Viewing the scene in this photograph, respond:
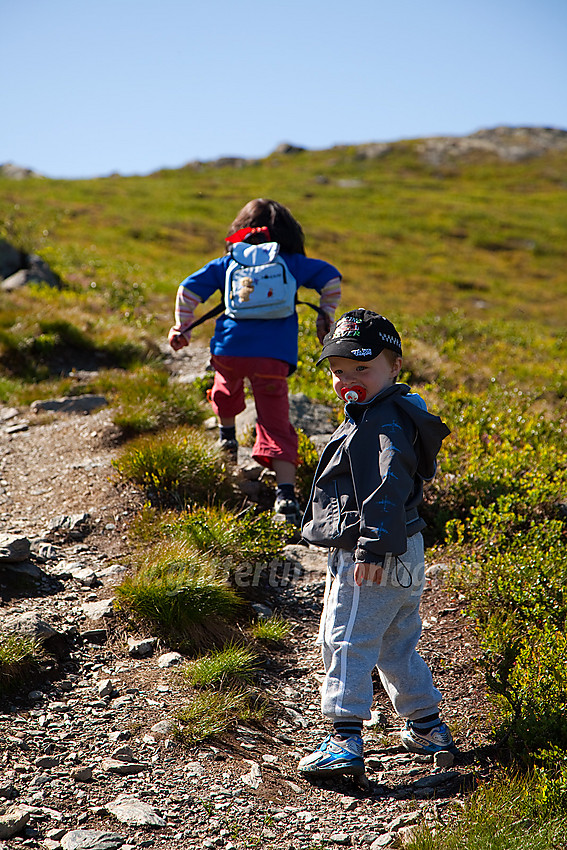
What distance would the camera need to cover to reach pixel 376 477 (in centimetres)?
315

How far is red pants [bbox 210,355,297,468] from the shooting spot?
5.56 metres

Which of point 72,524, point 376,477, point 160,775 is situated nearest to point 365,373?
point 376,477

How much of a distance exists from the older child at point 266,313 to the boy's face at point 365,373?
2186 millimetres

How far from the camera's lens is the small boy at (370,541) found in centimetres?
306

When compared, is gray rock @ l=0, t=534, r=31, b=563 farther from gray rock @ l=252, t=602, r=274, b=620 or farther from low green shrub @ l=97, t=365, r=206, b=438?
low green shrub @ l=97, t=365, r=206, b=438

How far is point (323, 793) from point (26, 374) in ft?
22.0

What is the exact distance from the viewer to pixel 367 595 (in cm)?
318

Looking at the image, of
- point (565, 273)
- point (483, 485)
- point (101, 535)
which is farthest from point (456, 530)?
point (565, 273)

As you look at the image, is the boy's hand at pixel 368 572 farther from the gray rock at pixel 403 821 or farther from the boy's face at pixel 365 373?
the gray rock at pixel 403 821

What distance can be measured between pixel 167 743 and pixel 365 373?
192 centimetres

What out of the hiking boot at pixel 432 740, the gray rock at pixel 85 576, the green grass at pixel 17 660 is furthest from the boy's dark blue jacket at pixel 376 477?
the gray rock at pixel 85 576

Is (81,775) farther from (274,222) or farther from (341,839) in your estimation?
(274,222)

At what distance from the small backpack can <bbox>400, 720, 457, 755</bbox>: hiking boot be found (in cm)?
319

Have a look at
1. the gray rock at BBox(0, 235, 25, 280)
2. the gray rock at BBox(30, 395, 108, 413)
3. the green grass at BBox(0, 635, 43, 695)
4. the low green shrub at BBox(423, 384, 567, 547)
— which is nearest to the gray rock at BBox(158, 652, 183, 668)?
the green grass at BBox(0, 635, 43, 695)
